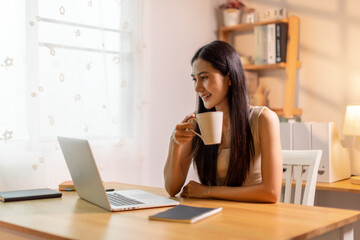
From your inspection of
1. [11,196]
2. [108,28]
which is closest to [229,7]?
[108,28]

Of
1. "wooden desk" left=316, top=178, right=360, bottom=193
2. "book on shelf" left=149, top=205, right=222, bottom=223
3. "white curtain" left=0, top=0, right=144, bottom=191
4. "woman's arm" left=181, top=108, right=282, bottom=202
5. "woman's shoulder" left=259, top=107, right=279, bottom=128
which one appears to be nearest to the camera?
"book on shelf" left=149, top=205, right=222, bottom=223

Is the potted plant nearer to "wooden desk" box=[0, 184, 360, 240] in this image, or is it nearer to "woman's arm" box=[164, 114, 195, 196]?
"woman's arm" box=[164, 114, 195, 196]

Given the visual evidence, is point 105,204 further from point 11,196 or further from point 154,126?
point 154,126

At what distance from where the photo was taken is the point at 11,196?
5.53 ft

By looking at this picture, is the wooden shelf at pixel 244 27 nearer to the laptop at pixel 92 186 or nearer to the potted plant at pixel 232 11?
the potted plant at pixel 232 11

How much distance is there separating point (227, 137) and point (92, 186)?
0.67 meters

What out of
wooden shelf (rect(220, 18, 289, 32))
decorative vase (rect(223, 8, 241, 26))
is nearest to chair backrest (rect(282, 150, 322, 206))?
wooden shelf (rect(220, 18, 289, 32))

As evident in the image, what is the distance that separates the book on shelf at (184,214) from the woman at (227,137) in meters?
0.34

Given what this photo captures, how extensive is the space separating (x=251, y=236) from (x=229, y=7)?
2.58 metres

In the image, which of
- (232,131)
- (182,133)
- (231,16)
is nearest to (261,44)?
(231,16)

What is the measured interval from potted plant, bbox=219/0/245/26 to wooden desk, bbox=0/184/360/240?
2152 millimetres

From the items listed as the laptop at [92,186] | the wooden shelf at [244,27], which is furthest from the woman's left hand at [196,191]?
the wooden shelf at [244,27]

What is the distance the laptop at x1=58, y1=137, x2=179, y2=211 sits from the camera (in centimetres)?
143

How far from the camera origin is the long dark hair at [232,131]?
1822 mm
